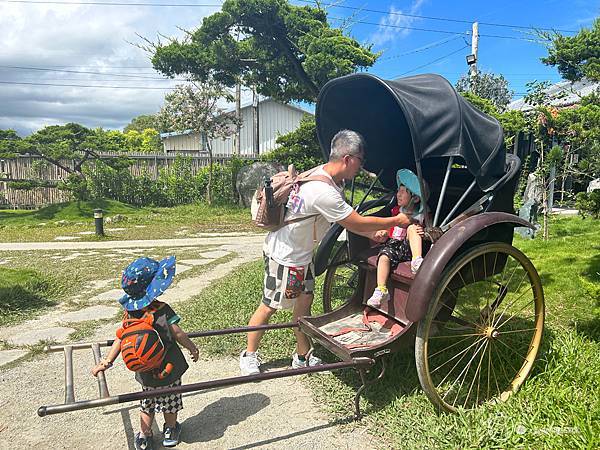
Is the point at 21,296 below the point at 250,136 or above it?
below

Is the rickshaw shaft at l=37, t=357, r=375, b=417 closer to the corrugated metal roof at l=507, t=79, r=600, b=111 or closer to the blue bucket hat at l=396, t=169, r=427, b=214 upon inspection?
the blue bucket hat at l=396, t=169, r=427, b=214

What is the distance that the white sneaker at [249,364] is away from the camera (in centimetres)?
357

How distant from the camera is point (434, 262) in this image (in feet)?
9.32

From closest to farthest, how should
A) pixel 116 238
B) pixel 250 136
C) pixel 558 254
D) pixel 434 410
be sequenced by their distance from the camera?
pixel 434 410, pixel 558 254, pixel 116 238, pixel 250 136

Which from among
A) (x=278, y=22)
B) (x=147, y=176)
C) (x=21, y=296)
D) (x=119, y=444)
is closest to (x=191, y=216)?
(x=147, y=176)

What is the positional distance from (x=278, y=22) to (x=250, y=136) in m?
20.0

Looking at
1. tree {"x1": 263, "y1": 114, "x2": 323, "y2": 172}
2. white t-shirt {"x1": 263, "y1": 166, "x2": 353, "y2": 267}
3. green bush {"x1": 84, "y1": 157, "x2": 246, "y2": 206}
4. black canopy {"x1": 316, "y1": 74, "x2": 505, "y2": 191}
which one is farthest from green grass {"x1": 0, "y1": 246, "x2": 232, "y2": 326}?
green bush {"x1": 84, "y1": 157, "x2": 246, "y2": 206}

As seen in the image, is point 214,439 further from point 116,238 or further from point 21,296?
point 116,238

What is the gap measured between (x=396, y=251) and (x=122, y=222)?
1087 centimetres

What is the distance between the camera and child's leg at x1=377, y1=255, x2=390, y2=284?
3.35m

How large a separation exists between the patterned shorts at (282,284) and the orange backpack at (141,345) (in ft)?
3.54

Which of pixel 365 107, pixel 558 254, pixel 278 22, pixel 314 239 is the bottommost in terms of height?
pixel 558 254

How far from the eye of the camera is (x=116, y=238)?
10406 millimetres

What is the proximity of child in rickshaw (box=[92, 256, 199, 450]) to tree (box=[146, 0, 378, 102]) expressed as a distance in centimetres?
650
